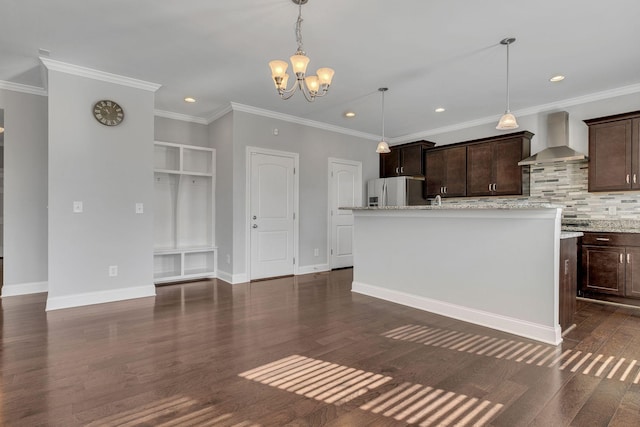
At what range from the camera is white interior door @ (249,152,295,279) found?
5.18m

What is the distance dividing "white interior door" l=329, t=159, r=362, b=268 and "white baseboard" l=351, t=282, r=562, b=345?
1.96 metres

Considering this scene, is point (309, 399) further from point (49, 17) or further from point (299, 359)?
point (49, 17)

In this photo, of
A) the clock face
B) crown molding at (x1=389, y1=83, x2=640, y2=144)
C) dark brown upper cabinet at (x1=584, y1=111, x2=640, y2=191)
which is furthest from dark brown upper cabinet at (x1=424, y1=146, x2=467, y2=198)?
the clock face

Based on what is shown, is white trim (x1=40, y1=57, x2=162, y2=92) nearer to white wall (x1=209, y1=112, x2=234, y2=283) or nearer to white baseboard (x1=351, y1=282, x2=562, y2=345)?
white wall (x1=209, y1=112, x2=234, y2=283)

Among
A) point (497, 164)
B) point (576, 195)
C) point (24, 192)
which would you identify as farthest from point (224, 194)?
point (576, 195)

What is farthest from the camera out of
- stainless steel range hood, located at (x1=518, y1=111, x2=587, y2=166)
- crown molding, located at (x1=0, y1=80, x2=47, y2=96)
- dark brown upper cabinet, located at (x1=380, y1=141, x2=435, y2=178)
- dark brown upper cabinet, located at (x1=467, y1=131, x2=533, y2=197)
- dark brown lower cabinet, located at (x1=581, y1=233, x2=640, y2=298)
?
dark brown upper cabinet, located at (x1=380, y1=141, x2=435, y2=178)

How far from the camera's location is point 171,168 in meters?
5.29

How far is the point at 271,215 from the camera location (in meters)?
5.37

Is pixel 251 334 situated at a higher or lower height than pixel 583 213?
lower

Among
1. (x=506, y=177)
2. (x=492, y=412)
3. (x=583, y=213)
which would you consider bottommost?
(x=492, y=412)

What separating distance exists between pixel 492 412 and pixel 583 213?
402cm

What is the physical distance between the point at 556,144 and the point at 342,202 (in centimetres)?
346

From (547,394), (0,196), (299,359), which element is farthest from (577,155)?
(0,196)

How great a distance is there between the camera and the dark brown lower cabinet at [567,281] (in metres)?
2.88
